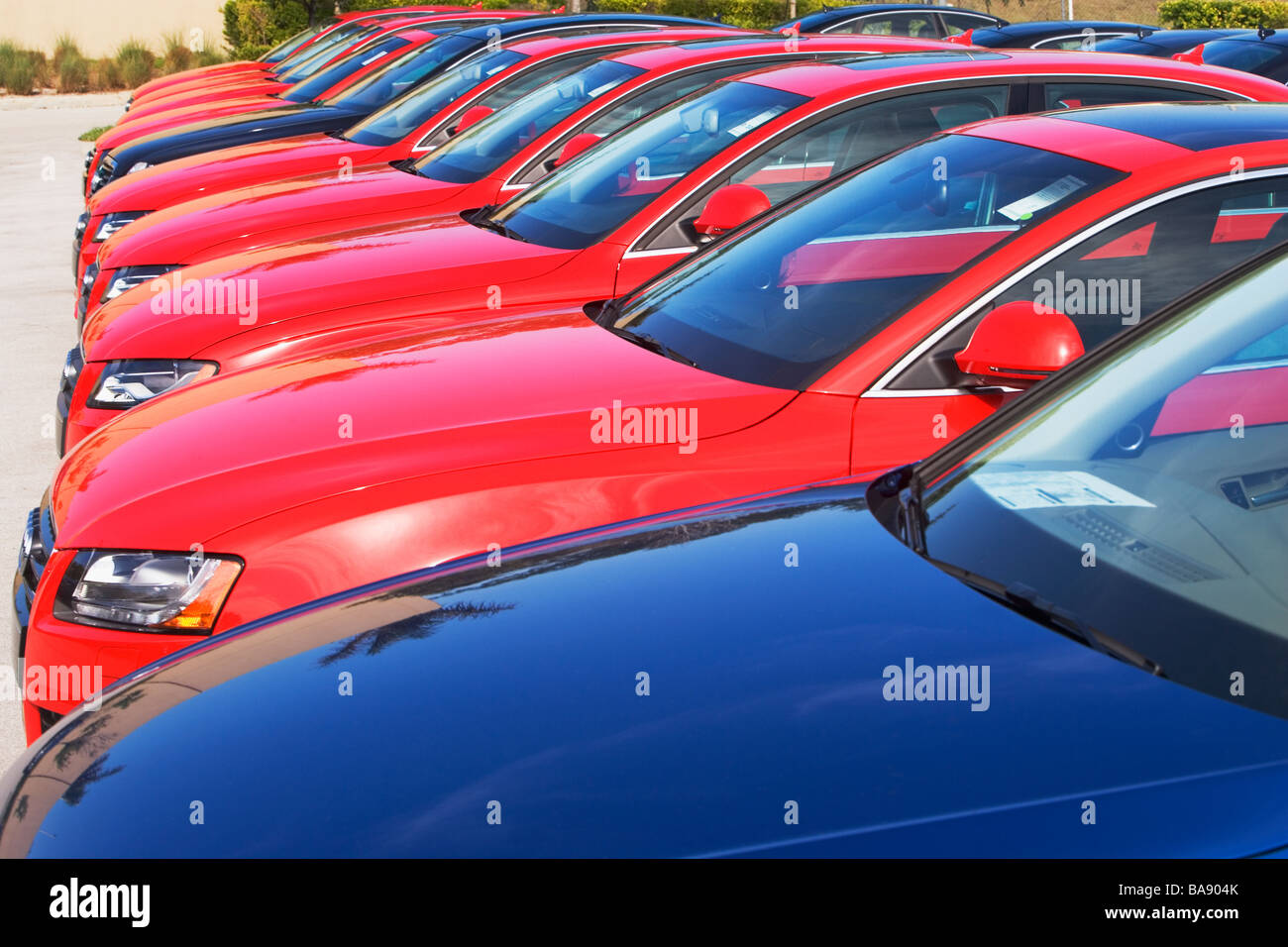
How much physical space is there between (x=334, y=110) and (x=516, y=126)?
13.6ft

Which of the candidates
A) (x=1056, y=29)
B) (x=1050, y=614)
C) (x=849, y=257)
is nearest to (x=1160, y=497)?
(x=1050, y=614)

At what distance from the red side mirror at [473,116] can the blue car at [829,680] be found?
5.66 meters

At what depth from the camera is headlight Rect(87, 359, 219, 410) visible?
15.1 ft

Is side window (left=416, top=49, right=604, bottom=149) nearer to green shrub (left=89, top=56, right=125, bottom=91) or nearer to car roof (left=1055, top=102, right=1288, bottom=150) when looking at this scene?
car roof (left=1055, top=102, right=1288, bottom=150)

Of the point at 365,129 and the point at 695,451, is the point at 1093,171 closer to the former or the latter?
the point at 695,451

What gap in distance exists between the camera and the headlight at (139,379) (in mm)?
4605

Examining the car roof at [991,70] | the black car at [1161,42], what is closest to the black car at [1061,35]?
the black car at [1161,42]

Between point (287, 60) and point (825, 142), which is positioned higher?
point (287, 60)

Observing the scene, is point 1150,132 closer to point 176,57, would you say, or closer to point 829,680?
point 829,680

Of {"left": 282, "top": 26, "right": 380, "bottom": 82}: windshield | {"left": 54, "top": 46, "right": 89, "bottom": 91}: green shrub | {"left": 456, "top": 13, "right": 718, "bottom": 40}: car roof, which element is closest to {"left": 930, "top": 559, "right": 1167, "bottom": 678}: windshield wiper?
{"left": 456, "top": 13, "right": 718, "bottom": 40}: car roof

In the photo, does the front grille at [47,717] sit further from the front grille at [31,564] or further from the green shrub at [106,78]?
the green shrub at [106,78]

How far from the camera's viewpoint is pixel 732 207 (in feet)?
13.9

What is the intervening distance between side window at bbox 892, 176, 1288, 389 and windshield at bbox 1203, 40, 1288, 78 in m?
8.99

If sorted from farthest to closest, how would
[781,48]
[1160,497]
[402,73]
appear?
[402,73]
[781,48]
[1160,497]
